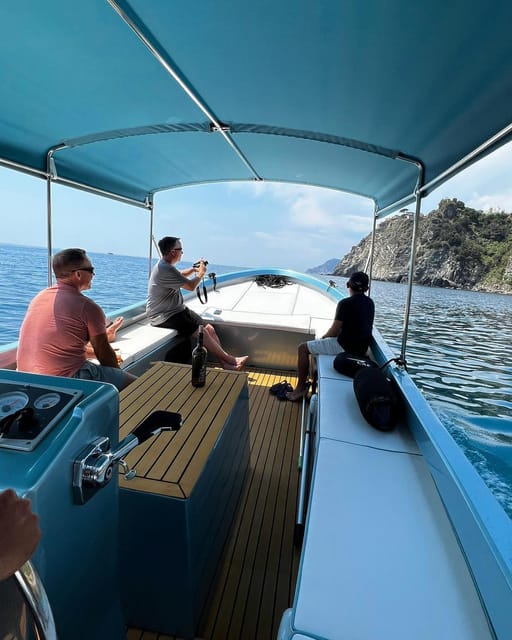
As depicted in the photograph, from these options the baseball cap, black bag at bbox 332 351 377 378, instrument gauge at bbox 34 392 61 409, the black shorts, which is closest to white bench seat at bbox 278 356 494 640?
instrument gauge at bbox 34 392 61 409

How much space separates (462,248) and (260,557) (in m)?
31.0

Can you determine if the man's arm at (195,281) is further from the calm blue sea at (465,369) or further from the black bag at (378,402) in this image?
the black bag at (378,402)

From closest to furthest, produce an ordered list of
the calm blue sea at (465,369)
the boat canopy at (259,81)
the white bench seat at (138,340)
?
the boat canopy at (259,81)
the white bench seat at (138,340)
the calm blue sea at (465,369)

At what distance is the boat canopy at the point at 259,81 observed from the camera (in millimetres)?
1138

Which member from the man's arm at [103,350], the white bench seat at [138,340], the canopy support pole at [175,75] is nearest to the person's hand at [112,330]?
the white bench seat at [138,340]

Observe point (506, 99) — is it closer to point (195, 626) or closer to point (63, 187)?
point (195, 626)

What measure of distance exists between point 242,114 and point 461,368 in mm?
7156

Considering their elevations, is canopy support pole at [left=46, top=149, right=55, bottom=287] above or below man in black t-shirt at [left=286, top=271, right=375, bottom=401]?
above

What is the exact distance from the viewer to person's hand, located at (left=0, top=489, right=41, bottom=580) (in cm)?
40

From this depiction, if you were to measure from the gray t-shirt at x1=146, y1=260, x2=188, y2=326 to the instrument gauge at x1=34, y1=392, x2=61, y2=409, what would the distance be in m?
2.69

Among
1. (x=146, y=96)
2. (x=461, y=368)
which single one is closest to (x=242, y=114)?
(x=146, y=96)

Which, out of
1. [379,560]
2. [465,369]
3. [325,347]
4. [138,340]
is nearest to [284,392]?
[325,347]

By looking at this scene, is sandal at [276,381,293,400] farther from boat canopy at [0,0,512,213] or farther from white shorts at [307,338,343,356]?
boat canopy at [0,0,512,213]

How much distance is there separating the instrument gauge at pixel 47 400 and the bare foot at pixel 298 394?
251 centimetres
